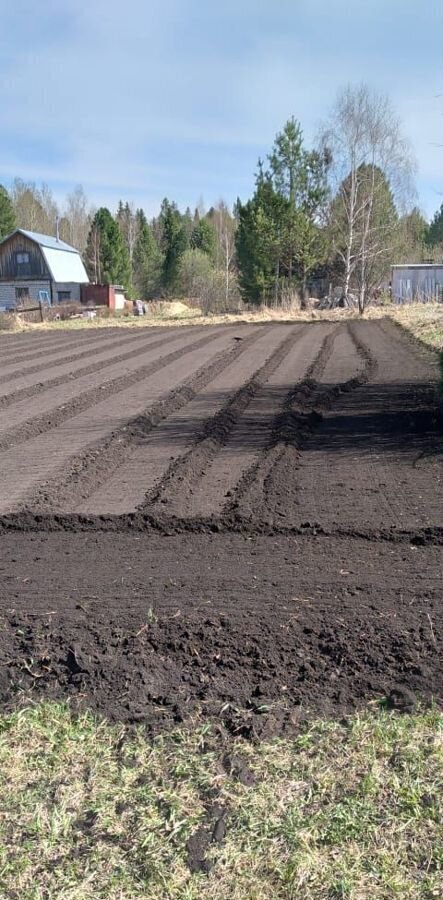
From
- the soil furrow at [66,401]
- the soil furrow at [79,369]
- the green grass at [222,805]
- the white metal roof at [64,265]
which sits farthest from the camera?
the white metal roof at [64,265]

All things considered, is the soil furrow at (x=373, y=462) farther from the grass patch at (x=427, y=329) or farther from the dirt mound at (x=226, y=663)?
the grass patch at (x=427, y=329)

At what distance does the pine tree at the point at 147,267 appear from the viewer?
2539 inches

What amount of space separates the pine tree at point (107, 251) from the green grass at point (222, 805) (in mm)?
58387

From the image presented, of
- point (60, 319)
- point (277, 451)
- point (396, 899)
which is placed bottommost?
point (396, 899)

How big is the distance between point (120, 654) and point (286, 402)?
7735mm

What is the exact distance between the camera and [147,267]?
65500 millimetres

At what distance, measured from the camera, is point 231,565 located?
461 centimetres

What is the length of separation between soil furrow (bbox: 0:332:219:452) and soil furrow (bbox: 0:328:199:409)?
27 centimetres

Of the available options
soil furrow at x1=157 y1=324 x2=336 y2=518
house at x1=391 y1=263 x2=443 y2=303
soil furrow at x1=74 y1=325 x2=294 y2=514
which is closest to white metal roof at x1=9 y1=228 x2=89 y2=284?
house at x1=391 y1=263 x2=443 y2=303

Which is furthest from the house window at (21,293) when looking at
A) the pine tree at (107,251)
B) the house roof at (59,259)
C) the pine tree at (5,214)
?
the pine tree at (5,214)

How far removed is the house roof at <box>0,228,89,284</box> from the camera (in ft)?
161

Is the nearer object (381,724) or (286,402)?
(381,724)

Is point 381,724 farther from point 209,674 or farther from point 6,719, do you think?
point 6,719

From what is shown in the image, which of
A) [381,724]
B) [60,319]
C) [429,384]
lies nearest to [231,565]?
[381,724]
